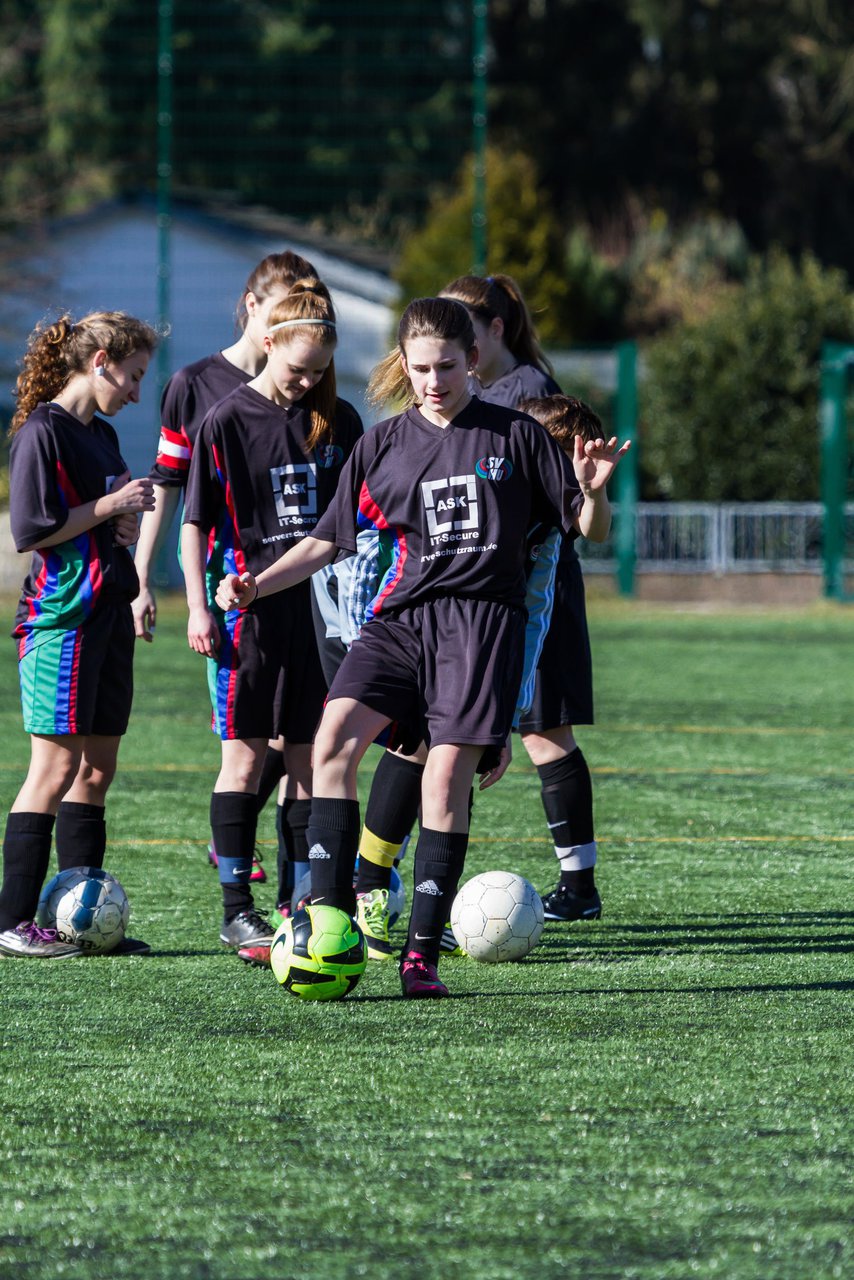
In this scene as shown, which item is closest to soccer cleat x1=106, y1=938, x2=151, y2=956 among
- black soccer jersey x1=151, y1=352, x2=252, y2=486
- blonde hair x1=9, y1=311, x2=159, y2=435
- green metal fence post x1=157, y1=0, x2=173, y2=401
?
black soccer jersey x1=151, y1=352, x2=252, y2=486

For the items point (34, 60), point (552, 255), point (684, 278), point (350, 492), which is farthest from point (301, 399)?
point (34, 60)

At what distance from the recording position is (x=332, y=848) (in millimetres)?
4301

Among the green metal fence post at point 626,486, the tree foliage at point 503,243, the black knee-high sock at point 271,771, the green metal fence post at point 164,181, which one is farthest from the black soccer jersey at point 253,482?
the tree foliage at point 503,243

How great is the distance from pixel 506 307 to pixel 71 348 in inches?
55.3

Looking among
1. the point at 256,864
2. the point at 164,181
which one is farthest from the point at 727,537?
the point at 256,864

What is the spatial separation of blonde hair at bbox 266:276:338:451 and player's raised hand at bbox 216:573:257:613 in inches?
25.5

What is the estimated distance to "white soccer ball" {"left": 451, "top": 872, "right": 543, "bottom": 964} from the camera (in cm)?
466

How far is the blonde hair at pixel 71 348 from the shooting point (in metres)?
4.75

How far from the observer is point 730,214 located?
37594 millimetres

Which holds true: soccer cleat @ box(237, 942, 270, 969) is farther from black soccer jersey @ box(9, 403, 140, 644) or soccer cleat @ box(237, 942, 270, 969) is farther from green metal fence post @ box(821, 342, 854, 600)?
green metal fence post @ box(821, 342, 854, 600)

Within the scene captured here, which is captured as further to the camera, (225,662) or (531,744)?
(531,744)

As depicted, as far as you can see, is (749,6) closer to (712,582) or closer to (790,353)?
(790,353)

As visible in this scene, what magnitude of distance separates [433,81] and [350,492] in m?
22.1

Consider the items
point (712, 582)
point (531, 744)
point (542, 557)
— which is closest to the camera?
point (542, 557)
